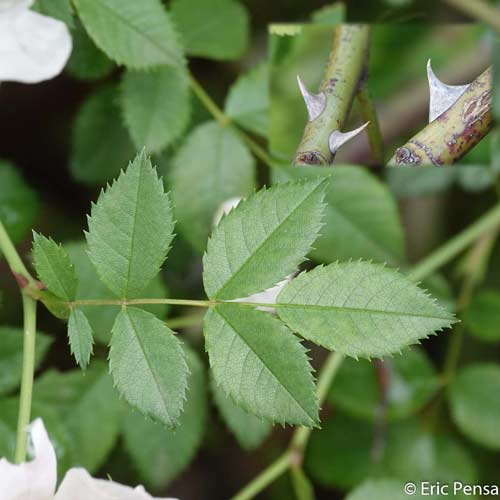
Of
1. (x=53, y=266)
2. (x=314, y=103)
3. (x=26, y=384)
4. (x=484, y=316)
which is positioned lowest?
(x=484, y=316)

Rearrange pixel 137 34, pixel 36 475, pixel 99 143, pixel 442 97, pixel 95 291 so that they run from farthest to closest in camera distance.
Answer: pixel 99 143 → pixel 95 291 → pixel 137 34 → pixel 442 97 → pixel 36 475

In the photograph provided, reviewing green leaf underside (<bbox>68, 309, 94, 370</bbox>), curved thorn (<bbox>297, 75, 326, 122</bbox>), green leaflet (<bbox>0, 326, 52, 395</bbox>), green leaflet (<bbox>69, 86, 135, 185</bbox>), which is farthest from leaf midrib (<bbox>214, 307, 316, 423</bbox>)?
green leaflet (<bbox>69, 86, 135, 185</bbox>)

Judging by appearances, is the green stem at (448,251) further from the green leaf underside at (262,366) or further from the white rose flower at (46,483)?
the white rose flower at (46,483)

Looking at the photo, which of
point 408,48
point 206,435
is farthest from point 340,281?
point 206,435

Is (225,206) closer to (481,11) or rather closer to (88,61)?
(88,61)

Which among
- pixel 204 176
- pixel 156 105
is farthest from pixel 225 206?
pixel 156 105

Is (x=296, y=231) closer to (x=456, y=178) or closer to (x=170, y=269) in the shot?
(x=170, y=269)

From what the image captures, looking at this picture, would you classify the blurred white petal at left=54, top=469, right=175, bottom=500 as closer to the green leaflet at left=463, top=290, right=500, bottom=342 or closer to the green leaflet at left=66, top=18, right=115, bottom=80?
the green leaflet at left=66, top=18, right=115, bottom=80
